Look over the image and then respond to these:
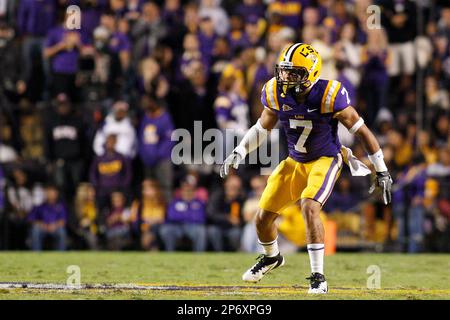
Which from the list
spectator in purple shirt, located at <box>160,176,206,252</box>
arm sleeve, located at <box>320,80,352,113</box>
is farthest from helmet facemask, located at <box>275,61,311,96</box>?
spectator in purple shirt, located at <box>160,176,206,252</box>

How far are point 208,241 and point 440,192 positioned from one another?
10.4 ft

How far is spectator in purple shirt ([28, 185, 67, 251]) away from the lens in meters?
13.6

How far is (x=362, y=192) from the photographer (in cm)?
1401

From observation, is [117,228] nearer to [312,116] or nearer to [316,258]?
[312,116]

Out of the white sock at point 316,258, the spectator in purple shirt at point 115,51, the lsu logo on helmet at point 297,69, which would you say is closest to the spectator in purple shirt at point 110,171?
the spectator in purple shirt at point 115,51

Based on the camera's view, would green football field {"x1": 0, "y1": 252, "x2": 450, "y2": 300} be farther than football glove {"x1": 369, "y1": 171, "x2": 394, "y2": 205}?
→ No

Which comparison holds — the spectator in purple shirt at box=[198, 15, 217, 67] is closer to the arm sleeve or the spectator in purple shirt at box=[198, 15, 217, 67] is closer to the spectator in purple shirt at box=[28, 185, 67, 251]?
the spectator in purple shirt at box=[28, 185, 67, 251]

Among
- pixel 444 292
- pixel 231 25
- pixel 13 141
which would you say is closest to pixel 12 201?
pixel 13 141

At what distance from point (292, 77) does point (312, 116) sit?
14.7 inches

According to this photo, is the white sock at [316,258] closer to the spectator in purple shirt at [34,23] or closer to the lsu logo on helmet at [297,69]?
the lsu logo on helmet at [297,69]

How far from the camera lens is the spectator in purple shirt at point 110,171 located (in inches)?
555

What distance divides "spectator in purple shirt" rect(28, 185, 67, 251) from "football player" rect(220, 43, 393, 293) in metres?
5.07

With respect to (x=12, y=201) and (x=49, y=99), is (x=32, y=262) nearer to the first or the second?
(x=12, y=201)

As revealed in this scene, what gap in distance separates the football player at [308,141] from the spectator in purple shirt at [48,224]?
16.6 feet
